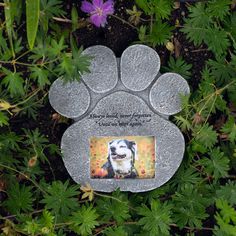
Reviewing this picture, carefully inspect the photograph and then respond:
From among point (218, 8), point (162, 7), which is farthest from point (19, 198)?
point (218, 8)

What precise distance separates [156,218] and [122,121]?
1.27 ft

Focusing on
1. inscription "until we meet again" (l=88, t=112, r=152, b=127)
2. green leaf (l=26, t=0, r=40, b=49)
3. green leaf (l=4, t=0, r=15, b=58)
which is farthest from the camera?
inscription "until we meet again" (l=88, t=112, r=152, b=127)

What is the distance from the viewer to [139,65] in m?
2.08

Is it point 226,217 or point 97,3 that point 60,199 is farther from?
point 97,3

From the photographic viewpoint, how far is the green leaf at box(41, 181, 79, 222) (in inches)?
81.2

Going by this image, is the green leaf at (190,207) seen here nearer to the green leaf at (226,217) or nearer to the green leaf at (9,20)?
the green leaf at (226,217)

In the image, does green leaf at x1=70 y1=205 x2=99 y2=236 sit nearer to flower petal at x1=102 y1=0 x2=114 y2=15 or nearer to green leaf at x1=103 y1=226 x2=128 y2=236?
green leaf at x1=103 y1=226 x2=128 y2=236

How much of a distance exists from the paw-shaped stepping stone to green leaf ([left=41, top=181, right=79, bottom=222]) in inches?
3.5

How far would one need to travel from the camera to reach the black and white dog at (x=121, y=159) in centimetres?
213

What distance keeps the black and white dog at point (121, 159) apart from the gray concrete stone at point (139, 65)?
24cm

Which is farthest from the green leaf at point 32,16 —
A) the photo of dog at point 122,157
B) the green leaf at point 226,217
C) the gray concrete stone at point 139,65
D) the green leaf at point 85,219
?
the green leaf at point 226,217

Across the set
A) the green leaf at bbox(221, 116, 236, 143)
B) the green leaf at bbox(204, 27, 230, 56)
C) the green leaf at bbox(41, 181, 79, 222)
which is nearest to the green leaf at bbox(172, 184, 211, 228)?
the green leaf at bbox(221, 116, 236, 143)

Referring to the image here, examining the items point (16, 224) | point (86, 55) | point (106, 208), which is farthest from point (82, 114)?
point (16, 224)

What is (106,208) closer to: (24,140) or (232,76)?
(24,140)
